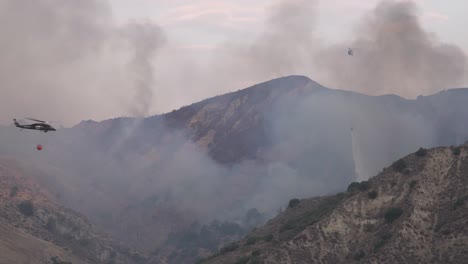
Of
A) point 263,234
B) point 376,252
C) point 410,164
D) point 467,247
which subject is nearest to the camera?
point 467,247

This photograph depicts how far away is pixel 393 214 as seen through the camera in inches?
5782

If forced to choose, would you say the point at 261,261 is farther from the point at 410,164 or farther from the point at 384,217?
the point at 410,164

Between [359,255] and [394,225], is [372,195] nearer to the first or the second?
[394,225]

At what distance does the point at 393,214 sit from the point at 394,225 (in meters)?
4.56

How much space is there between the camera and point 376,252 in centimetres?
13575

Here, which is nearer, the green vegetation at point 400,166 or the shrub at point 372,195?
the shrub at point 372,195

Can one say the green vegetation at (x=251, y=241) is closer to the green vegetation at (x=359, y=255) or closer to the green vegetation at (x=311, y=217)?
the green vegetation at (x=311, y=217)

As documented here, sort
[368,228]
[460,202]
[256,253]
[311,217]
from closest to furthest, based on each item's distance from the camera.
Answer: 1. [460,202]
2. [368,228]
3. [256,253]
4. [311,217]

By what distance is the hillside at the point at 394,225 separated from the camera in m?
134

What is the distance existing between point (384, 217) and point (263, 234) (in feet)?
128

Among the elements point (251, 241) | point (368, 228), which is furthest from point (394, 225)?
point (251, 241)

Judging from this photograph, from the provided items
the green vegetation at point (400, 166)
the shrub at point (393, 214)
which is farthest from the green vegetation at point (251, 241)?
the green vegetation at point (400, 166)

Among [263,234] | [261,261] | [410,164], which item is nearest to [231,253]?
[263,234]

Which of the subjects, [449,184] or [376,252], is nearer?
[376,252]
